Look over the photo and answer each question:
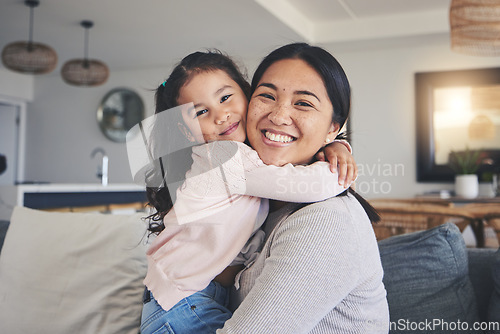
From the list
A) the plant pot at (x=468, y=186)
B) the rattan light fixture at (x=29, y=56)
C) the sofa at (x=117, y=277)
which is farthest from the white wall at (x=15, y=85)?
the plant pot at (x=468, y=186)

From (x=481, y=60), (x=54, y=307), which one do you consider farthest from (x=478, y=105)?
(x=54, y=307)

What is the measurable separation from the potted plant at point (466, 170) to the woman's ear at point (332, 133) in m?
3.78

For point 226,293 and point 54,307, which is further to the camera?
point 54,307

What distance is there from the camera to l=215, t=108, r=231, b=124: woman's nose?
129 cm

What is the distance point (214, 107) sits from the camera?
1.32 metres

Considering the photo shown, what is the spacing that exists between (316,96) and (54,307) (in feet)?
3.86

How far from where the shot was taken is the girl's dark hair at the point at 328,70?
3.66ft

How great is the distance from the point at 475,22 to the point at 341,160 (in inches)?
85.7

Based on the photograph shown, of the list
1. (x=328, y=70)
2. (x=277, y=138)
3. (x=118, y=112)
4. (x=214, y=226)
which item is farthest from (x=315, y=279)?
(x=118, y=112)

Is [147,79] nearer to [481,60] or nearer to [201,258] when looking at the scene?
[481,60]

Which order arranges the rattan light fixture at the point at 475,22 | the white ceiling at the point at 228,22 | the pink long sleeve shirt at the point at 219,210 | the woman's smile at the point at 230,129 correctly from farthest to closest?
the white ceiling at the point at 228,22
the rattan light fixture at the point at 475,22
the woman's smile at the point at 230,129
the pink long sleeve shirt at the point at 219,210

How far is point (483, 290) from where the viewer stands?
151 cm

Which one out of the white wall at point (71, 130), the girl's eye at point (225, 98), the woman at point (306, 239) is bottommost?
the woman at point (306, 239)

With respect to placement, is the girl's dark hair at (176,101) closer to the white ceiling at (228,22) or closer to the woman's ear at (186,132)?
the woman's ear at (186,132)
